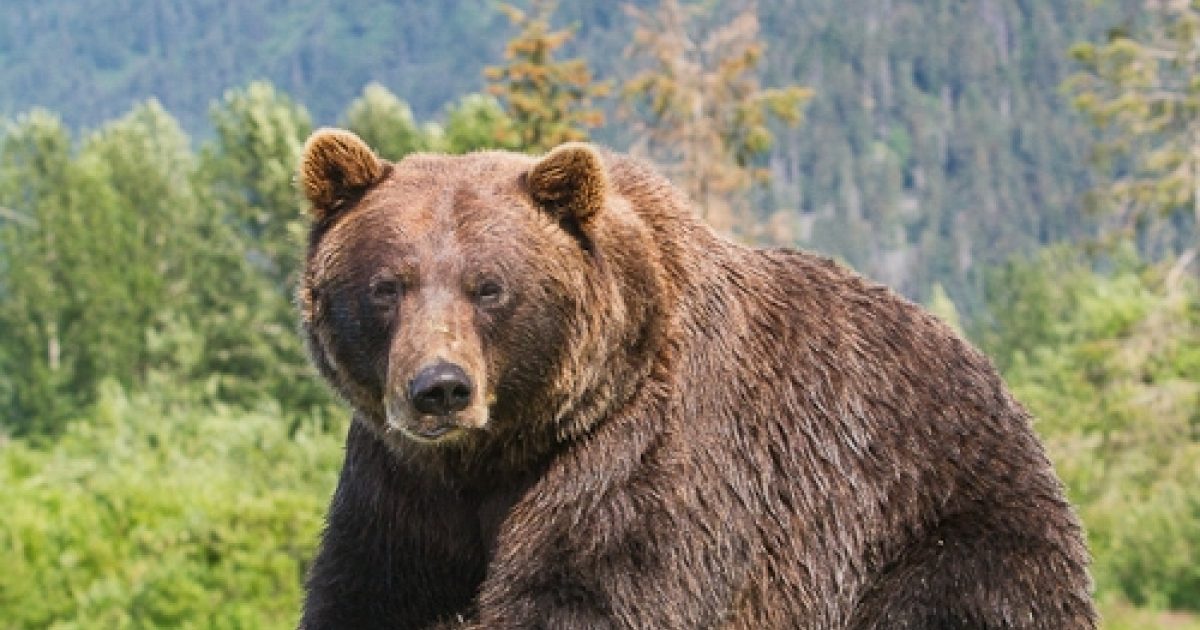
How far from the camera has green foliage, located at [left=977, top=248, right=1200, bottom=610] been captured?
114 feet

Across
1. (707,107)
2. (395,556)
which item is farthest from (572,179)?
(707,107)

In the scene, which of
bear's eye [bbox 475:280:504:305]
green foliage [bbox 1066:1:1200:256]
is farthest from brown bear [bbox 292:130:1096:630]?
green foliage [bbox 1066:1:1200:256]

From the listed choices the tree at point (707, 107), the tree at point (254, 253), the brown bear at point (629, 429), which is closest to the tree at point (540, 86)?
the tree at point (707, 107)

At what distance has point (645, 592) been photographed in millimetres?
5430

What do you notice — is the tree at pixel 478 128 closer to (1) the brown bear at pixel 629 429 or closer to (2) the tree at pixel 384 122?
(2) the tree at pixel 384 122

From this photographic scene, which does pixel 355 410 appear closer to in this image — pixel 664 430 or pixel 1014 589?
pixel 664 430

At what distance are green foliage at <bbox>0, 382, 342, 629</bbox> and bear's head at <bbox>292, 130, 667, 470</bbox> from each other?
2425cm

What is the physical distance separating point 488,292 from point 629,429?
0.57m

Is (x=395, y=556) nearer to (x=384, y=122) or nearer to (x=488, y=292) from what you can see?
(x=488, y=292)

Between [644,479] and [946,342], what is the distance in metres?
1.19

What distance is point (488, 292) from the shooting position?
5387mm

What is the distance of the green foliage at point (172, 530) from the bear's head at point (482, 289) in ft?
79.5

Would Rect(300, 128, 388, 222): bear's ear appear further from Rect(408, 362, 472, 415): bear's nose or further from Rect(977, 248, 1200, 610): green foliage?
A: Rect(977, 248, 1200, 610): green foliage

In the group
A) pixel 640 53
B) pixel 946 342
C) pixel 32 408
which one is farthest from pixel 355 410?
pixel 32 408
